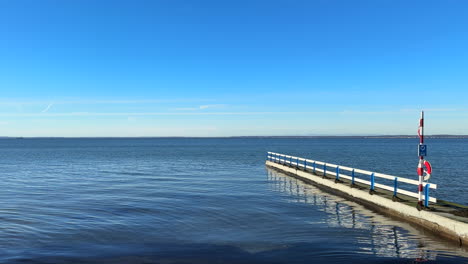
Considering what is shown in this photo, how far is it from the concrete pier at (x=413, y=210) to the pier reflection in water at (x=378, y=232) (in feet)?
0.97

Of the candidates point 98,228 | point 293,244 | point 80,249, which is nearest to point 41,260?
point 80,249

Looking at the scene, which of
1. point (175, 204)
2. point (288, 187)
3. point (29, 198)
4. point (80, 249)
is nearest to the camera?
point (80, 249)

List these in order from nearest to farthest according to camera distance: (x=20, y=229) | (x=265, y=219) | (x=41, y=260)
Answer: (x=41, y=260) → (x=20, y=229) → (x=265, y=219)

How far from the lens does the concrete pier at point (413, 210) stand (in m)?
11.4

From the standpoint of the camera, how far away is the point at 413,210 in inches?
548

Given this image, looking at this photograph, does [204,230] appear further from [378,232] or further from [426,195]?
[426,195]

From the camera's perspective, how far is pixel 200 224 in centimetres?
1405

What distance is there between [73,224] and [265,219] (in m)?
6.94

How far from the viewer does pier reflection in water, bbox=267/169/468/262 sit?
10.5 metres

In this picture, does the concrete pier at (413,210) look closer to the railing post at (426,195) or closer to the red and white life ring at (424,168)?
the railing post at (426,195)

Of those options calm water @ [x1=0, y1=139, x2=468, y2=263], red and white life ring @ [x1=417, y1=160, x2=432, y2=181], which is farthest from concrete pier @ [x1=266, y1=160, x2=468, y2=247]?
red and white life ring @ [x1=417, y1=160, x2=432, y2=181]

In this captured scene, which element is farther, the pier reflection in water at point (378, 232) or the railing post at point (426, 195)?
the railing post at point (426, 195)

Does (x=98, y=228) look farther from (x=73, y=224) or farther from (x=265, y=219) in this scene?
(x=265, y=219)

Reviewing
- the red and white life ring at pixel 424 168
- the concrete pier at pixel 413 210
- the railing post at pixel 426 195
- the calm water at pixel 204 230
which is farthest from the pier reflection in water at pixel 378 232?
the red and white life ring at pixel 424 168
